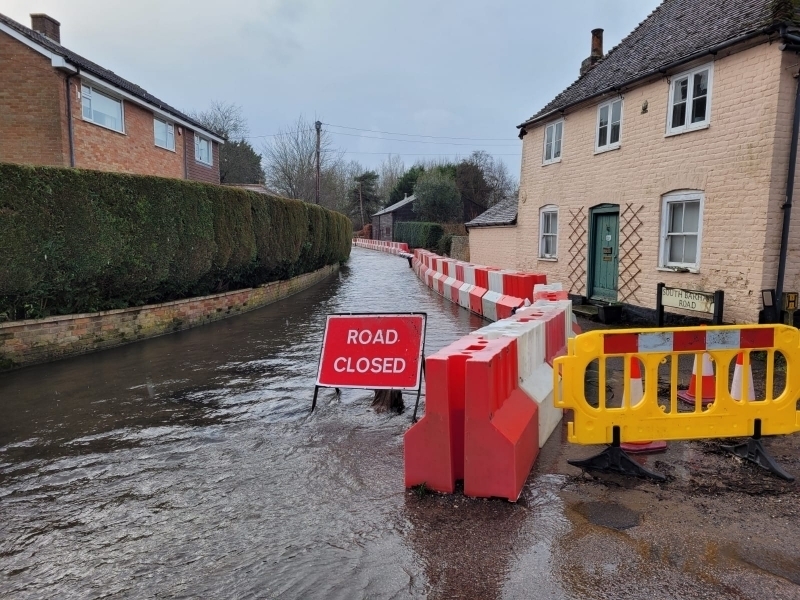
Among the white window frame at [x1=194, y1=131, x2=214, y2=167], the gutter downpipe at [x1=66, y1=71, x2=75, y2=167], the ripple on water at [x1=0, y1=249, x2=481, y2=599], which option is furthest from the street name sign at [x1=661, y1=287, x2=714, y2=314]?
the white window frame at [x1=194, y1=131, x2=214, y2=167]

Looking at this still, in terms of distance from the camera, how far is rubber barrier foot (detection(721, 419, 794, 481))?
4046mm

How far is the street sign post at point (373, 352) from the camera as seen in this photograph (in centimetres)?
560

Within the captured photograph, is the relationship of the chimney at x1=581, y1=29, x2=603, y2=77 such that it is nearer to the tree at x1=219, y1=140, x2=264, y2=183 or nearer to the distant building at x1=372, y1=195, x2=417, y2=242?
the distant building at x1=372, y1=195, x2=417, y2=242

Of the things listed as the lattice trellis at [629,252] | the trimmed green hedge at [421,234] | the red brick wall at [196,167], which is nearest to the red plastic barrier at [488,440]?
the lattice trellis at [629,252]

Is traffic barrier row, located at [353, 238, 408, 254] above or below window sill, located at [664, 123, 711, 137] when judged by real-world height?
below

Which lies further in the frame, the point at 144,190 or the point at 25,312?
the point at 144,190

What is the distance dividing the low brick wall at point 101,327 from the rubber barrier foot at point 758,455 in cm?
841

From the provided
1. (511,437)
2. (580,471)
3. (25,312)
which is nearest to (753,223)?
(580,471)

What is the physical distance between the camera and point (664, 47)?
12.6m

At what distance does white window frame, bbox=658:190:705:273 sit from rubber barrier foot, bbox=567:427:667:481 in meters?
7.88

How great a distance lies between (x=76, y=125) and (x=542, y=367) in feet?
58.1

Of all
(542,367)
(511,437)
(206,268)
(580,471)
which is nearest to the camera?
(511,437)

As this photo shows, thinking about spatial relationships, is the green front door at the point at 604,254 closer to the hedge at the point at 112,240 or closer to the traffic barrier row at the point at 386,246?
the hedge at the point at 112,240

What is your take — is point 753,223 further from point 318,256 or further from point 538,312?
point 318,256
